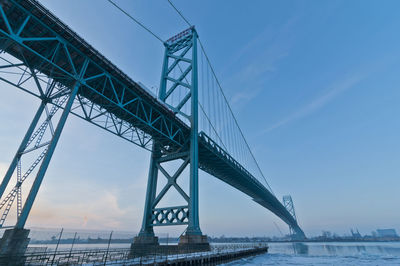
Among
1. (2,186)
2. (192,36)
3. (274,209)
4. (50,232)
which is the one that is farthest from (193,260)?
(274,209)

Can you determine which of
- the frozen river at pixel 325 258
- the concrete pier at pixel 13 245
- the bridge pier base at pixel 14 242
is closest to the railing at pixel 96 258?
the concrete pier at pixel 13 245

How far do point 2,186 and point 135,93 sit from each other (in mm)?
10539

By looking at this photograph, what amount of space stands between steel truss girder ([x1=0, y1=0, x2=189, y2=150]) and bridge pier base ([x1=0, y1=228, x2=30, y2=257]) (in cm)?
847

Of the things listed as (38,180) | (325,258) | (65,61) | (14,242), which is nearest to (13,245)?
(14,242)

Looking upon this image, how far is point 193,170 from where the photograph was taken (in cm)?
2136

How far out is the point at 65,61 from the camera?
14.7m

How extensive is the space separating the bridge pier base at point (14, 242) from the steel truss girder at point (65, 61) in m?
8.47

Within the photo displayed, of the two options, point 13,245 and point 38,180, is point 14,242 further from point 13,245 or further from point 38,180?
point 38,180

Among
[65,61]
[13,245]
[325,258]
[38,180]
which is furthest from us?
[325,258]

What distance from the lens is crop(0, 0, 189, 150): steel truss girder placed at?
11172mm

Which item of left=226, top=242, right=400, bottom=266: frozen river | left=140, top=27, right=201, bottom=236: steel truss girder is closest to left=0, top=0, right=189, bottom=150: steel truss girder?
left=140, top=27, right=201, bottom=236: steel truss girder

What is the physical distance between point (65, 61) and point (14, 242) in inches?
459

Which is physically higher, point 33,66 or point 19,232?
point 33,66

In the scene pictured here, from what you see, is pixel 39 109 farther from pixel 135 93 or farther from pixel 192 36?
pixel 192 36
